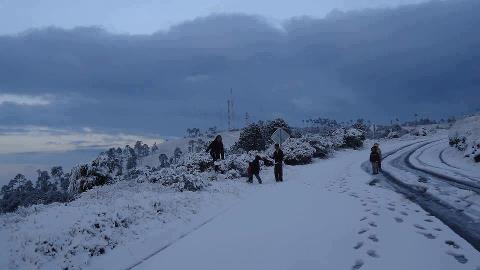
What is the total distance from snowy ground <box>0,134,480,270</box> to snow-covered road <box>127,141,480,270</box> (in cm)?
2

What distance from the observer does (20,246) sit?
24.0ft

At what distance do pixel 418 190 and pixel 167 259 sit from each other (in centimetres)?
1026

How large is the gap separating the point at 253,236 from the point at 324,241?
160 centimetres

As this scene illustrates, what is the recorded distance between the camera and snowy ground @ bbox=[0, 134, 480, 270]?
6.65 meters

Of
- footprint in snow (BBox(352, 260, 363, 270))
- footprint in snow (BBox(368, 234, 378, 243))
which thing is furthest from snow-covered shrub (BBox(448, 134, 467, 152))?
footprint in snow (BBox(352, 260, 363, 270))

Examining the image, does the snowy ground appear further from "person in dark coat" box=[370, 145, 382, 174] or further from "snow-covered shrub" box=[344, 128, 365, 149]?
"snow-covered shrub" box=[344, 128, 365, 149]

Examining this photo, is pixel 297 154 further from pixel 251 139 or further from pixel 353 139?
pixel 353 139

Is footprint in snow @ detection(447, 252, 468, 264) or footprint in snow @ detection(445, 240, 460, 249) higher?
footprint in snow @ detection(447, 252, 468, 264)

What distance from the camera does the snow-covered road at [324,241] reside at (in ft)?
21.1

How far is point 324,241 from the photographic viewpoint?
25.3ft

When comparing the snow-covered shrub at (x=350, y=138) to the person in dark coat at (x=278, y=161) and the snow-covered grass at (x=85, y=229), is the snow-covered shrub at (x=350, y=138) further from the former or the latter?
the snow-covered grass at (x=85, y=229)

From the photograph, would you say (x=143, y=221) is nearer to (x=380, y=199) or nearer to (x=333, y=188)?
(x=380, y=199)

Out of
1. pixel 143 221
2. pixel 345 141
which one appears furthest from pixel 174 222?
pixel 345 141

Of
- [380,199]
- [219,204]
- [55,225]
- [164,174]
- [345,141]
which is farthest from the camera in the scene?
[345,141]
